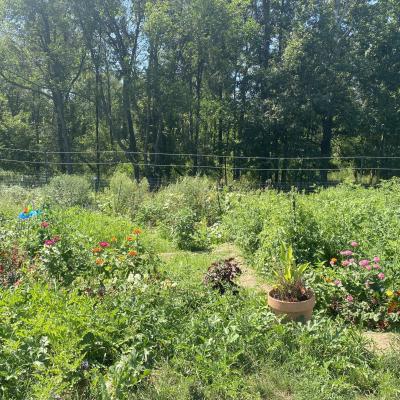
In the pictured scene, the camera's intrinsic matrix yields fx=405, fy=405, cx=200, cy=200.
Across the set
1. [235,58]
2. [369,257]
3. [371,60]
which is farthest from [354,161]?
[369,257]

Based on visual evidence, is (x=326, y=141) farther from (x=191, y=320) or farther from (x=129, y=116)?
(x=191, y=320)

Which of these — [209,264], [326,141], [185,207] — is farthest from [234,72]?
[209,264]

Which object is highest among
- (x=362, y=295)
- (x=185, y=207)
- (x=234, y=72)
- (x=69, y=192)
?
(x=234, y=72)

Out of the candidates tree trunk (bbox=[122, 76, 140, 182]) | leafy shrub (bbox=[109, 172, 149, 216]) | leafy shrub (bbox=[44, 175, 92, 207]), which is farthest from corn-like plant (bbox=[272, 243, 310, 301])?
tree trunk (bbox=[122, 76, 140, 182])

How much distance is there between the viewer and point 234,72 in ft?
70.2

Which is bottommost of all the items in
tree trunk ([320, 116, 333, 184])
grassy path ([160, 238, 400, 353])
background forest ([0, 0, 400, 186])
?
grassy path ([160, 238, 400, 353])

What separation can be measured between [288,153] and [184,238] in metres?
15.9

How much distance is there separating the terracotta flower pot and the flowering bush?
42cm

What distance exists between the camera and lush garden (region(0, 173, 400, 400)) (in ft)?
8.03

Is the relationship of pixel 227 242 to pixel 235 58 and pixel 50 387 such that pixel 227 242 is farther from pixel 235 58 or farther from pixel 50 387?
pixel 235 58

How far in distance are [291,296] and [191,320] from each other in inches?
35.5

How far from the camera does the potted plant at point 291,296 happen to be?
A: 10.4ft

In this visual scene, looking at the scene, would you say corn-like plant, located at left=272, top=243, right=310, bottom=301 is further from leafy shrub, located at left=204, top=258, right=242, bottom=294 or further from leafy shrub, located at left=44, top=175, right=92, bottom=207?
leafy shrub, located at left=44, top=175, right=92, bottom=207

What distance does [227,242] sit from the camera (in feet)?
22.7
